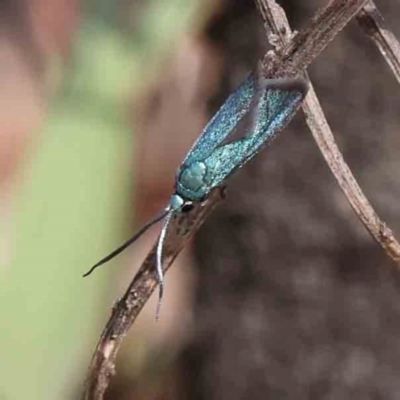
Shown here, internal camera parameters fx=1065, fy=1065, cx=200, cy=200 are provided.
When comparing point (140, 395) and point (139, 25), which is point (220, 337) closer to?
point (140, 395)

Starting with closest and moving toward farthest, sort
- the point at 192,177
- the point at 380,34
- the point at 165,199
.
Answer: the point at 192,177
the point at 380,34
the point at 165,199

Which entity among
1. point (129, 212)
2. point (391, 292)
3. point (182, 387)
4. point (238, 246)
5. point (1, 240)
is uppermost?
point (1, 240)

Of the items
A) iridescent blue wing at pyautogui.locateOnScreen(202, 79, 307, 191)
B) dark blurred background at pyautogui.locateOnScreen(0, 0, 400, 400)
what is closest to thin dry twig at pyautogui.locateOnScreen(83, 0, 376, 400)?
iridescent blue wing at pyautogui.locateOnScreen(202, 79, 307, 191)

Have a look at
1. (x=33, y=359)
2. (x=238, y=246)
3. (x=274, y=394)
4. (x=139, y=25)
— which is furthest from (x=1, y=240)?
(x=274, y=394)

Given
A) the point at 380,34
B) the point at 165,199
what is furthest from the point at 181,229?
the point at 165,199

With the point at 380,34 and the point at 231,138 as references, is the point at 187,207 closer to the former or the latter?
the point at 231,138

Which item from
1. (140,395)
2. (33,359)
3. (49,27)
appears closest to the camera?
(33,359)

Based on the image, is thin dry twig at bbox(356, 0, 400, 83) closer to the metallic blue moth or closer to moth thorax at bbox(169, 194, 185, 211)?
the metallic blue moth
